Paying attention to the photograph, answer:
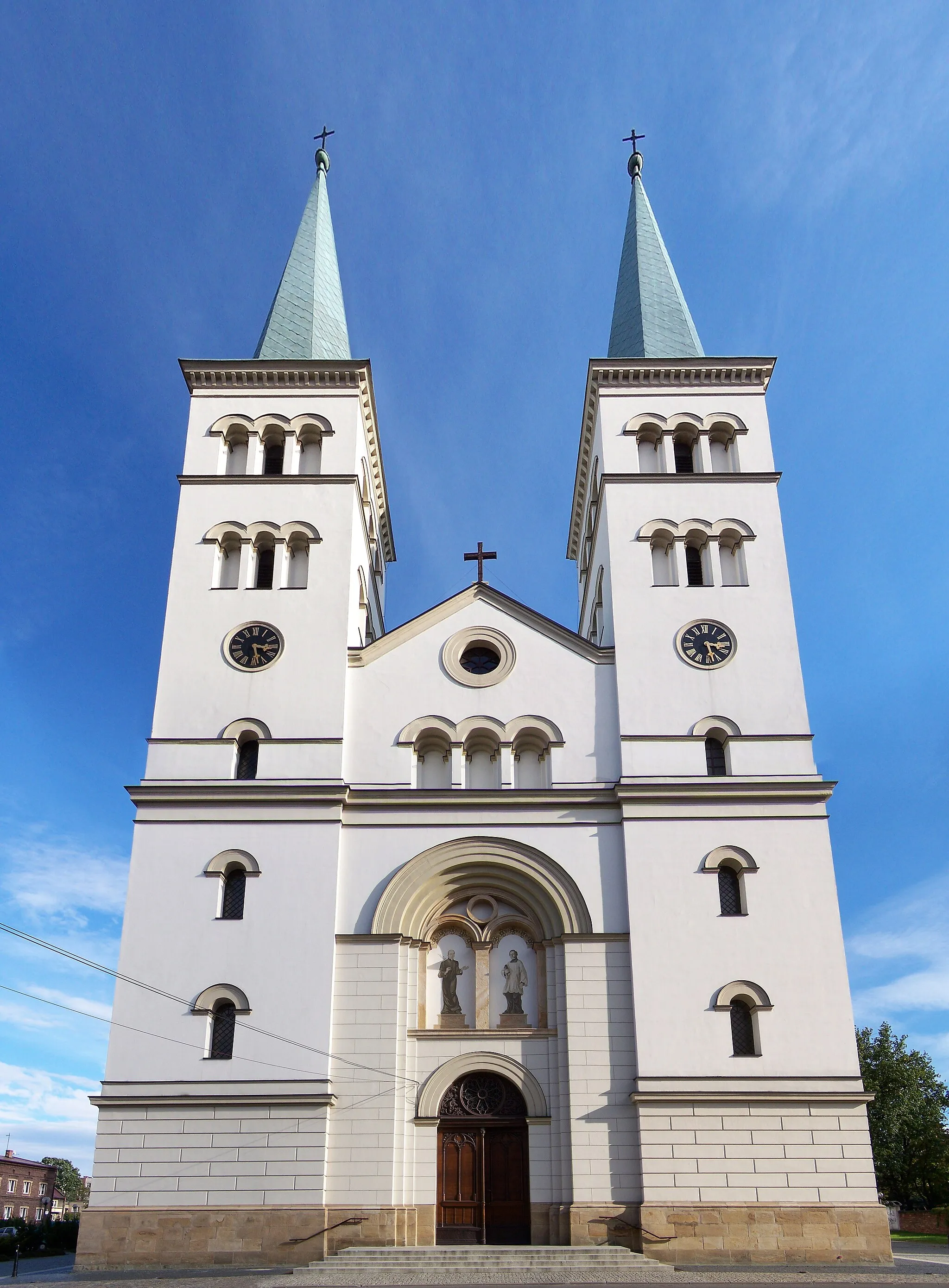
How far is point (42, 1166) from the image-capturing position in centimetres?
8094

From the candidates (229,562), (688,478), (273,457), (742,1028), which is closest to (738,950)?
(742,1028)

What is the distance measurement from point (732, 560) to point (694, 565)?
99 cm

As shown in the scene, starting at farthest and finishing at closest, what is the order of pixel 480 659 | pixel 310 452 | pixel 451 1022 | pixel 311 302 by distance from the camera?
pixel 311 302
pixel 310 452
pixel 480 659
pixel 451 1022

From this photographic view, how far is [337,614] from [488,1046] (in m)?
10.9

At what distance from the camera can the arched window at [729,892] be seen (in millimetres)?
24047

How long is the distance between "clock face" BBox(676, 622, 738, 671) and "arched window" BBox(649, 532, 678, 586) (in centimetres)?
155

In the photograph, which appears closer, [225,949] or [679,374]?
[225,949]

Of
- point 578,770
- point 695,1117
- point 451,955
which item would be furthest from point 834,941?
point 451,955

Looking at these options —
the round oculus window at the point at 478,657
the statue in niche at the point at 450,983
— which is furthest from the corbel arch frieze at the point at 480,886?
the round oculus window at the point at 478,657

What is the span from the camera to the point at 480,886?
2505 centimetres

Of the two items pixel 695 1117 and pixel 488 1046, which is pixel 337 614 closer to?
pixel 488 1046

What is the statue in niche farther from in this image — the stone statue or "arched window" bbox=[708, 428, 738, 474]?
"arched window" bbox=[708, 428, 738, 474]

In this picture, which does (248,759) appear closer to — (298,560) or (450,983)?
(298,560)

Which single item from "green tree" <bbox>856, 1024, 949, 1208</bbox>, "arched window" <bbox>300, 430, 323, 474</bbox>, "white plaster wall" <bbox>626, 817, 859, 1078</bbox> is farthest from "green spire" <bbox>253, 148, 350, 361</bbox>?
"green tree" <bbox>856, 1024, 949, 1208</bbox>
